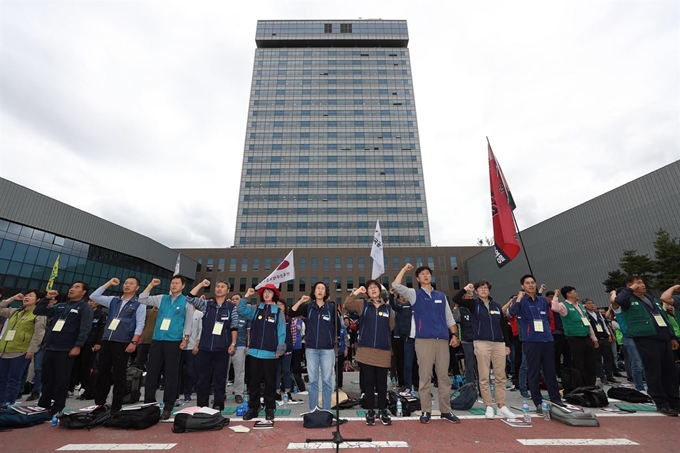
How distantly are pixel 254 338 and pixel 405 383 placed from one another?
4.30 m

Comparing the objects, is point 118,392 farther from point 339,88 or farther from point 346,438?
point 339,88

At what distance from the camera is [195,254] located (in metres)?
58.0

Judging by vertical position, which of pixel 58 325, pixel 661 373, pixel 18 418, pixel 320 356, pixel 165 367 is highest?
pixel 58 325

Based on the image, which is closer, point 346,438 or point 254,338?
point 346,438

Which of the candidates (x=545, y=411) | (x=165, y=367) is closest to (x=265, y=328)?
(x=165, y=367)

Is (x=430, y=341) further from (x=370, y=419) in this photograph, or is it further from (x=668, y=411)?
(x=668, y=411)

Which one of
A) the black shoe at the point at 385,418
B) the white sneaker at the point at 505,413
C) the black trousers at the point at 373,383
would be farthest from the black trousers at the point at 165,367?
the white sneaker at the point at 505,413

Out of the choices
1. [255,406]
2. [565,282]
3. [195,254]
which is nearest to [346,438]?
[255,406]

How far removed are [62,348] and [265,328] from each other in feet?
11.9

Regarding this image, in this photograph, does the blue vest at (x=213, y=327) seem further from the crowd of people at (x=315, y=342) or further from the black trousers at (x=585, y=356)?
the black trousers at (x=585, y=356)

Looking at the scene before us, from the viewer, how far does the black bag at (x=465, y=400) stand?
595cm

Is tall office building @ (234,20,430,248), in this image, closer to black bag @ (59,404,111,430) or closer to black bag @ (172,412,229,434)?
black bag @ (172,412,229,434)

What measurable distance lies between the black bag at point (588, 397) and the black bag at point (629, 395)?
2.78ft

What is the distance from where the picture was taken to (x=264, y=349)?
5.62 metres
